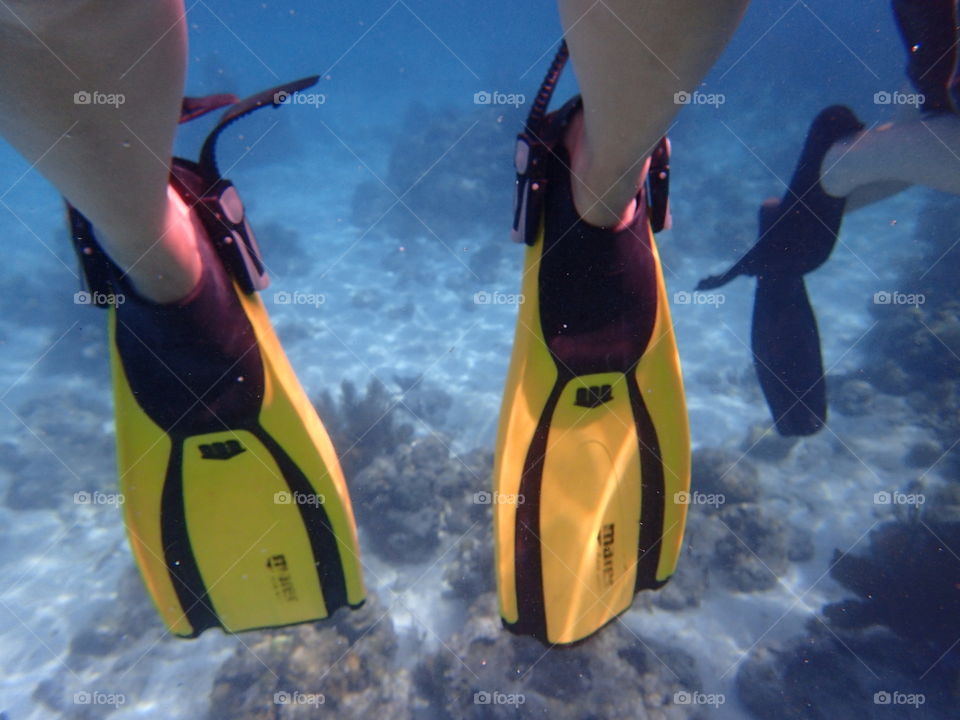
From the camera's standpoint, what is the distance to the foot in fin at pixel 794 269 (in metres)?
4.18

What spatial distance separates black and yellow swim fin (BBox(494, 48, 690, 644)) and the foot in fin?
1847mm

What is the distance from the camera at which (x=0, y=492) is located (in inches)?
368

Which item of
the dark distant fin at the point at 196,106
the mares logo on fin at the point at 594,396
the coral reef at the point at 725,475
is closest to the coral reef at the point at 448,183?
the coral reef at the point at 725,475

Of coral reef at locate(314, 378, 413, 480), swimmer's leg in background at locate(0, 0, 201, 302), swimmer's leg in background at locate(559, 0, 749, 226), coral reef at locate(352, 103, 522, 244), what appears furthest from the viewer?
coral reef at locate(352, 103, 522, 244)

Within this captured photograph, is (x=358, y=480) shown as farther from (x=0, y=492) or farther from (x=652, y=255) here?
(x=0, y=492)

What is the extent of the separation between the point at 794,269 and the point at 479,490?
4.35m

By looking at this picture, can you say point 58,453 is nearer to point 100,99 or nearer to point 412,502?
point 412,502

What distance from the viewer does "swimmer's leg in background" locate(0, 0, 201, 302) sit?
3.01 feet

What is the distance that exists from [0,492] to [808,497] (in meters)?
13.1

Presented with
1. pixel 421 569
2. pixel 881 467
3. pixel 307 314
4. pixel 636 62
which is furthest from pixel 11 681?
pixel 881 467

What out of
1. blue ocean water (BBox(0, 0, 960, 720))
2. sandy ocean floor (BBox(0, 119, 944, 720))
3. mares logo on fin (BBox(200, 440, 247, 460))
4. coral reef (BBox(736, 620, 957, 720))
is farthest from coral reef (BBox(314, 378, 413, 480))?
coral reef (BBox(736, 620, 957, 720))

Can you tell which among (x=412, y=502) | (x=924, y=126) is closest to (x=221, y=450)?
(x=412, y=502)

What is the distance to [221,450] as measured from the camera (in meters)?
2.53

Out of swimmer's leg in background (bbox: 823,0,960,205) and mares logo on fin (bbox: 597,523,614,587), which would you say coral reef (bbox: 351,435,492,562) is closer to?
mares logo on fin (bbox: 597,523,614,587)
